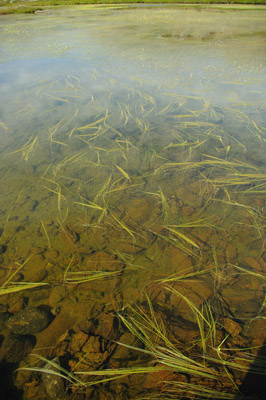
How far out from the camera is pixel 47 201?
2336 mm

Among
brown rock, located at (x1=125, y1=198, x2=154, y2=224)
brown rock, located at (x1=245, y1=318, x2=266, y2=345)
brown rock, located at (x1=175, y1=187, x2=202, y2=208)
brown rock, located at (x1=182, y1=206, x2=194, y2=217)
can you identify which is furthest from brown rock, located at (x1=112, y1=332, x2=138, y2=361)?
brown rock, located at (x1=175, y1=187, x2=202, y2=208)

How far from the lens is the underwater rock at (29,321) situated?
4.58ft

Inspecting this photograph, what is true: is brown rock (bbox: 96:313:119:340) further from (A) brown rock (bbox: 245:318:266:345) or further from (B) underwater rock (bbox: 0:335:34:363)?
(A) brown rock (bbox: 245:318:266:345)

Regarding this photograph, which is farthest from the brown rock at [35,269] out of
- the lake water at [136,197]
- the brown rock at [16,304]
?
the brown rock at [16,304]

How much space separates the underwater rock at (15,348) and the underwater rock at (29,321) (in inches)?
1.7

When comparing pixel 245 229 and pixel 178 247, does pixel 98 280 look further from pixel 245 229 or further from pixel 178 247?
pixel 245 229

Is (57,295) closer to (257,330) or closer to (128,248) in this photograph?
(128,248)

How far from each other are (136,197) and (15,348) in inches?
60.9

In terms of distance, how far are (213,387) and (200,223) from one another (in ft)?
3.93

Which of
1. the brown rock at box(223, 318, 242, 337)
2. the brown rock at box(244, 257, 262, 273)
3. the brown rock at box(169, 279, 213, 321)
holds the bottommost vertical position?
the brown rock at box(223, 318, 242, 337)

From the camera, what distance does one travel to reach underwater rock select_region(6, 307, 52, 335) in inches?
55.0

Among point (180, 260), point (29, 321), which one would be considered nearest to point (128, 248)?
point (180, 260)

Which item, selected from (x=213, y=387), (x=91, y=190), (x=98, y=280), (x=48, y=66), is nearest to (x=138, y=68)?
(x=48, y=66)

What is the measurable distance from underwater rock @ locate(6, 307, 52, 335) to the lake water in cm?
5
